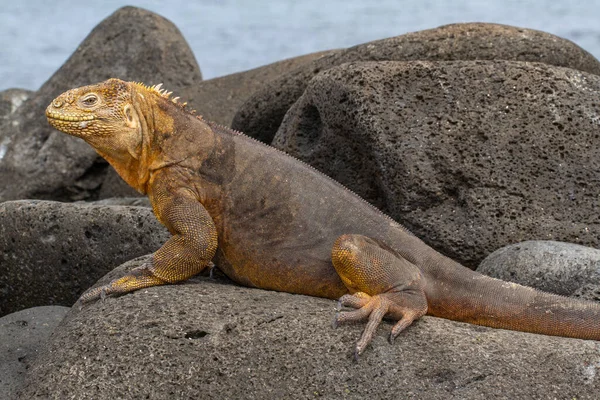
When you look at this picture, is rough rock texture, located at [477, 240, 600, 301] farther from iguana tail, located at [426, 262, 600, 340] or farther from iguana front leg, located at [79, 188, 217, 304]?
iguana front leg, located at [79, 188, 217, 304]

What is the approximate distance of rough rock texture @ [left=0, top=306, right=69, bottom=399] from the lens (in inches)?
177

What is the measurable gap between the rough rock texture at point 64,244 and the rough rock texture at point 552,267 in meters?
1.94

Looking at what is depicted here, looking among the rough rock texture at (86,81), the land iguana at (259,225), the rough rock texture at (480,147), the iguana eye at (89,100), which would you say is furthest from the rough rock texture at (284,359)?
the rough rock texture at (86,81)

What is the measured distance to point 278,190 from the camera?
13.6 ft

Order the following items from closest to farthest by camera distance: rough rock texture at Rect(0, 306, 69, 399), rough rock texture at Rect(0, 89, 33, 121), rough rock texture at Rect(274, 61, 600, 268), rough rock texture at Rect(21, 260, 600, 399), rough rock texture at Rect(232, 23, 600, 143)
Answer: rough rock texture at Rect(21, 260, 600, 399)
rough rock texture at Rect(0, 306, 69, 399)
rough rock texture at Rect(274, 61, 600, 268)
rough rock texture at Rect(232, 23, 600, 143)
rough rock texture at Rect(0, 89, 33, 121)

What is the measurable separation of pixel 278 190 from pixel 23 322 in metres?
1.79

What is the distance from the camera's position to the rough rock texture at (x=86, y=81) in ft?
30.1

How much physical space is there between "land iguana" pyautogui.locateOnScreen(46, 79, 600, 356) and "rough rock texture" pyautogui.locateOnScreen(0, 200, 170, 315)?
3.73 feet

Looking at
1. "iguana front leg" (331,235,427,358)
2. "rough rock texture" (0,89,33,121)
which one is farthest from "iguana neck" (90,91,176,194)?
"rough rock texture" (0,89,33,121)

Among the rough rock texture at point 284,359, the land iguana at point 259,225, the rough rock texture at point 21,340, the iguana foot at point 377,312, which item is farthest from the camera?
the rough rock texture at point 21,340

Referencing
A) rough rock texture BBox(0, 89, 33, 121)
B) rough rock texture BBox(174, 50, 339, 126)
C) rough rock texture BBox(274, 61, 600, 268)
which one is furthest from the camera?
rough rock texture BBox(0, 89, 33, 121)

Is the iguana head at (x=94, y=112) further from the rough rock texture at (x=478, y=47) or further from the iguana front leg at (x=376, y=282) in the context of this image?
the rough rock texture at (x=478, y=47)

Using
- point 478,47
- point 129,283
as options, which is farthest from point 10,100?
point 129,283

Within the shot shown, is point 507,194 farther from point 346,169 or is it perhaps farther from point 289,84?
point 289,84
